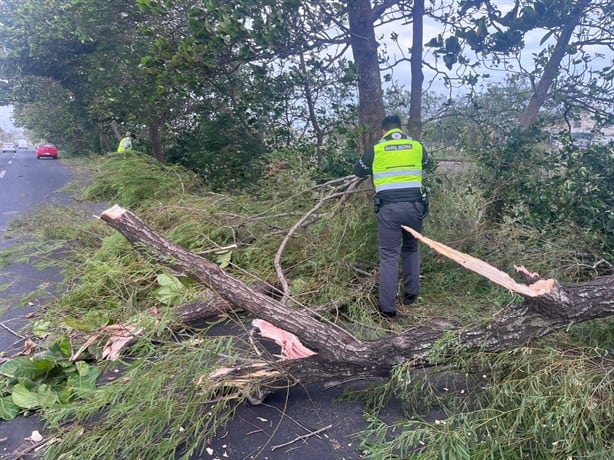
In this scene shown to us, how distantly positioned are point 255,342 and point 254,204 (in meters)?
2.47

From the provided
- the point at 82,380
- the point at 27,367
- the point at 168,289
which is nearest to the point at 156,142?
the point at 168,289

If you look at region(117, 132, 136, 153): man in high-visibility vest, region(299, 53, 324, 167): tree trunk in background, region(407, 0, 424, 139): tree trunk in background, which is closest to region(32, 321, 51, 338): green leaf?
region(299, 53, 324, 167): tree trunk in background

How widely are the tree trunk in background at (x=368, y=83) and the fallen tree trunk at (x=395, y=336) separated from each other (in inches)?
117

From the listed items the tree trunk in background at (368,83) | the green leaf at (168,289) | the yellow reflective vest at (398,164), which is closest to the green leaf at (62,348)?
the green leaf at (168,289)

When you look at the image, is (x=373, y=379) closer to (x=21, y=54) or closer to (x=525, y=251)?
(x=525, y=251)

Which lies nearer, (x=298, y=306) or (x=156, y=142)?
(x=298, y=306)

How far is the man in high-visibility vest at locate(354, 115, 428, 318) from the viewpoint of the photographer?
3738 mm

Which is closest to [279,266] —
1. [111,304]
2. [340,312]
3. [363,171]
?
[340,312]

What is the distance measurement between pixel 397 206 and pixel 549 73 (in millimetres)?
2542

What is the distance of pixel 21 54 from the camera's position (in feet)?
45.1

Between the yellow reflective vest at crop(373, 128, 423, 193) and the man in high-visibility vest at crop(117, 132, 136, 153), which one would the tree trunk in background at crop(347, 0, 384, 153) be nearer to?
the yellow reflective vest at crop(373, 128, 423, 193)

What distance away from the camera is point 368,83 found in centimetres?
537

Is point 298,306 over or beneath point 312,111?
beneath

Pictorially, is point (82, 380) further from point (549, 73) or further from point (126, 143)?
point (126, 143)
